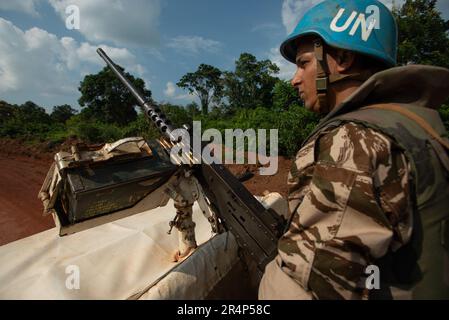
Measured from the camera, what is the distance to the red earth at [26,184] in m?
5.26

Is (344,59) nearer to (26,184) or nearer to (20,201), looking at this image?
(20,201)

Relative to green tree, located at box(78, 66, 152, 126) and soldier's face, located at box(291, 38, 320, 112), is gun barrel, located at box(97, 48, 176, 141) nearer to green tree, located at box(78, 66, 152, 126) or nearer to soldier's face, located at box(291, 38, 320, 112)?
soldier's face, located at box(291, 38, 320, 112)

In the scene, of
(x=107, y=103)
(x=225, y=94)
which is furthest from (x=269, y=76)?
(x=107, y=103)

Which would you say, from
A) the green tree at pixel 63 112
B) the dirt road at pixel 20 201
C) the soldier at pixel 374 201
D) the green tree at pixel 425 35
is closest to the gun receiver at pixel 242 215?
the soldier at pixel 374 201

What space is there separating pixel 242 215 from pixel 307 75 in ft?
4.35

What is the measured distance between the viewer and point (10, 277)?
242cm

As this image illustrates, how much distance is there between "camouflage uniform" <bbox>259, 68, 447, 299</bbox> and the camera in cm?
90

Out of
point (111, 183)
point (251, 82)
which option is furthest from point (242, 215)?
point (251, 82)

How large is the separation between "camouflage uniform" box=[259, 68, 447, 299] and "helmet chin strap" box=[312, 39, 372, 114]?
1.10ft

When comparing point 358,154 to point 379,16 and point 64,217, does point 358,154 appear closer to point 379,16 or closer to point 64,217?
point 379,16

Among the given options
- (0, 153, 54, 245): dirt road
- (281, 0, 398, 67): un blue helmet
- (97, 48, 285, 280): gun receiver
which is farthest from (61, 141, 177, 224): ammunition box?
(0, 153, 54, 245): dirt road

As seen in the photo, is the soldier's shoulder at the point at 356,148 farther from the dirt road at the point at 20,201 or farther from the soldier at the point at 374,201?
the dirt road at the point at 20,201

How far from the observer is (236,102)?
95.1 feet
